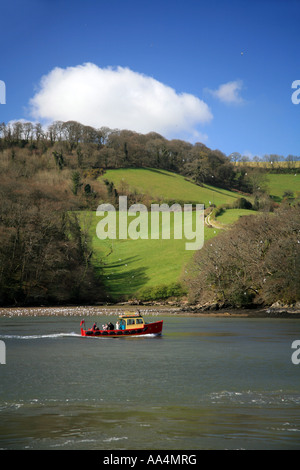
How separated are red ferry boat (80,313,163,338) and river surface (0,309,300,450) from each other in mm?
1271

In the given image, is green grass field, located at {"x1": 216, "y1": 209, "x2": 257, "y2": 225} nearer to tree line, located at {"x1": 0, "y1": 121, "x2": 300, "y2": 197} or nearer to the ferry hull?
tree line, located at {"x1": 0, "y1": 121, "x2": 300, "y2": 197}

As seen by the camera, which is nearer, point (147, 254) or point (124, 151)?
point (147, 254)

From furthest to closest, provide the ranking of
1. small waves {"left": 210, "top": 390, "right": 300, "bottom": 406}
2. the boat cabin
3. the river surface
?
the boat cabin, small waves {"left": 210, "top": 390, "right": 300, "bottom": 406}, the river surface

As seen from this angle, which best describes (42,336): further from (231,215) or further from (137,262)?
(231,215)

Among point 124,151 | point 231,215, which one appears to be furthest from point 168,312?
point 124,151

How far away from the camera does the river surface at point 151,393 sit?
51.9ft

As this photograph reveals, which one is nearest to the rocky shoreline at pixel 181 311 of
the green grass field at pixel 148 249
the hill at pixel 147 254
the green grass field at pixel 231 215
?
the hill at pixel 147 254

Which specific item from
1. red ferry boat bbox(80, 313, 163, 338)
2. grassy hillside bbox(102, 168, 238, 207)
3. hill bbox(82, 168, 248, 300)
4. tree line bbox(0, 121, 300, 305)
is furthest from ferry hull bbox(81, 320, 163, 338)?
grassy hillside bbox(102, 168, 238, 207)

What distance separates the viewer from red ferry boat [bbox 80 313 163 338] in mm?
44938

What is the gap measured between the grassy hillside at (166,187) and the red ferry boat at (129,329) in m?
91.0

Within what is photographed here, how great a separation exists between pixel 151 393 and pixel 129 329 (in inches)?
918

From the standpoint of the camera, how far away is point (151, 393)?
2266 cm

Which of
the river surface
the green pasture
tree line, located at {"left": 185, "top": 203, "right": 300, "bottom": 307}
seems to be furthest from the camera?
the green pasture
